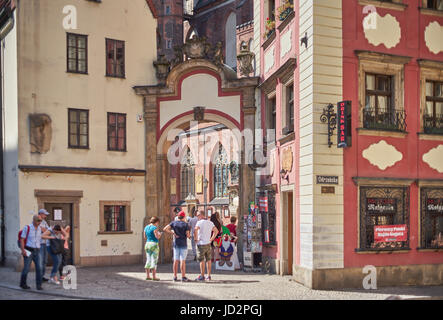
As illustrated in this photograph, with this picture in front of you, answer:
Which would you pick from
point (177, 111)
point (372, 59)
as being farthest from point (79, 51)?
point (372, 59)

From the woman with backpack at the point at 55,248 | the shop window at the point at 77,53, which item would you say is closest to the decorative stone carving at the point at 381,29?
the woman with backpack at the point at 55,248

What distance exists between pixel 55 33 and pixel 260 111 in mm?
7543

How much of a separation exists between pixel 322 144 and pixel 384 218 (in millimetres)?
2655

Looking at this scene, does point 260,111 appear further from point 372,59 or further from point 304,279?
point 304,279

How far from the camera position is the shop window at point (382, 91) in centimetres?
1638

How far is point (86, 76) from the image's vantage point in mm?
22516

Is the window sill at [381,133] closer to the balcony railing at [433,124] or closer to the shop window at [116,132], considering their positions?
the balcony railing at [433,124]

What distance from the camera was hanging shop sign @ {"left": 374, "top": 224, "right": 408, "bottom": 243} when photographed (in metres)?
16.3

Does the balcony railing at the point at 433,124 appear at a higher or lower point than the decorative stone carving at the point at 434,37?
lower

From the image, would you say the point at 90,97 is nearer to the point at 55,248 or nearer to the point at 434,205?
the point at 55,248

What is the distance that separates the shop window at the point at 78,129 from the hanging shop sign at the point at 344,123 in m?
10.2

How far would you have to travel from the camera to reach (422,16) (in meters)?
17.0

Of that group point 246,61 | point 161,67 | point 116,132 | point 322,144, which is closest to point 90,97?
point 116,132
